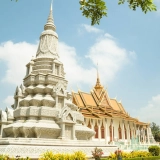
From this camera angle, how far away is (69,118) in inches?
586

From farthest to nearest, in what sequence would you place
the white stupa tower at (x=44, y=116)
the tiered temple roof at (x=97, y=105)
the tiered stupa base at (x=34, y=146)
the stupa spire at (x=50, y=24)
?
the tiered temple roof at (x=97, y=105) → the stupa spire at (x=50, y=24) → the white stupa tower at (x=44, y=116) → the tiered stupa base at (x=34, y=146)

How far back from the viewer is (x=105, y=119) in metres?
31.5

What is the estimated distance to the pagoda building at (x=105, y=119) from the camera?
30375mm

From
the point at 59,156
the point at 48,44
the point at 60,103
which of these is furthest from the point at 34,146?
the point at 48,44

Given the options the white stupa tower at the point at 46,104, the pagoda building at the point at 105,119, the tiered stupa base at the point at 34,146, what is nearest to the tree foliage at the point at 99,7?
the tiered stupa base at the point at 34,146

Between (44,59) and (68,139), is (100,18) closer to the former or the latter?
(68,139)

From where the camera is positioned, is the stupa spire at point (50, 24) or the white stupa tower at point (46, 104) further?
the stupa spire at point (50, 24)

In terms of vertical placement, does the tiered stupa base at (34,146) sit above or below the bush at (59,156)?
above

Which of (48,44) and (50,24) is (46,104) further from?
(50,24)

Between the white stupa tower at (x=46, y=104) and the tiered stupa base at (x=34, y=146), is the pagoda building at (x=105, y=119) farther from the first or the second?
the tiered stupa base at (x=34, y=146)

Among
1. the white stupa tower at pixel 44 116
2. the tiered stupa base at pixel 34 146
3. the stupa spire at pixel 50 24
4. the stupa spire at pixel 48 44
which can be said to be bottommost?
the tiered stupa base at pixel 34 146

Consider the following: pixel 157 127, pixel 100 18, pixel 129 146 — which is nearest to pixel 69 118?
pixel 129 146

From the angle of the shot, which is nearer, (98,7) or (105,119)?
(98,7)

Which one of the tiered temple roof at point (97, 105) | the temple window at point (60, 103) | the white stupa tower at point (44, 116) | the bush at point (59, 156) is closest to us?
the bush at point (59, 156)
